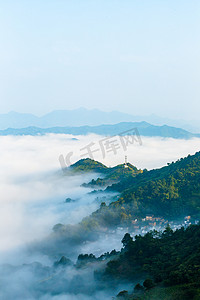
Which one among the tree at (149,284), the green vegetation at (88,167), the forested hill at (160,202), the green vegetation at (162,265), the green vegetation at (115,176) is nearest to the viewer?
the green vegetation at (162,265)

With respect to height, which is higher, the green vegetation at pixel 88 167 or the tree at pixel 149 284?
the green vegetation at pixel 88 167

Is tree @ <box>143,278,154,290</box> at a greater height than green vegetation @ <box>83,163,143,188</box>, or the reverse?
green vegetation @ <box>83,163,143,188</box>

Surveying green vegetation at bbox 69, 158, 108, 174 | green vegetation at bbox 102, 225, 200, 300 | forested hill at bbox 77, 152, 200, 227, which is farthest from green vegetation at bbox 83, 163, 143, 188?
green vegetation at bbox 102, 225, 200, 300

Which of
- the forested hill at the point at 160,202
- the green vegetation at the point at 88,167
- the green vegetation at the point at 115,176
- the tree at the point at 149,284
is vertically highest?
the green vegetation at the point at 88,167

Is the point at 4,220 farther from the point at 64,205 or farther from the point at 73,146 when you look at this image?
the point at 73,146

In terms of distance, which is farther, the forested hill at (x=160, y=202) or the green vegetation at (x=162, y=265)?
the forested hill at (x=160, y=202)

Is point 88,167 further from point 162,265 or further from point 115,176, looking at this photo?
point 162,265

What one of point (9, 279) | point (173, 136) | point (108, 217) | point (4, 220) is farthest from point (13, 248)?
point (173, 136)

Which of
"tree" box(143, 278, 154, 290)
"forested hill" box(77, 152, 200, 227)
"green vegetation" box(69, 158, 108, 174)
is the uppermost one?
"green vegetation" box(69, 158, 108, 174)

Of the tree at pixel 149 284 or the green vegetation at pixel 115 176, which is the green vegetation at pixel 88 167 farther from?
the tree at pixel 149 284

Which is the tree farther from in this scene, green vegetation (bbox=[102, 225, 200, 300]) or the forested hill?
the forested hill

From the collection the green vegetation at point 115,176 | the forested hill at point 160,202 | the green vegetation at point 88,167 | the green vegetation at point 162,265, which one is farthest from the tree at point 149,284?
the green vegetation at point 88,167

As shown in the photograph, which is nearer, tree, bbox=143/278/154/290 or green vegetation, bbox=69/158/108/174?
tree, bbox=143/278/154/290

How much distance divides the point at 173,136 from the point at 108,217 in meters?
148
